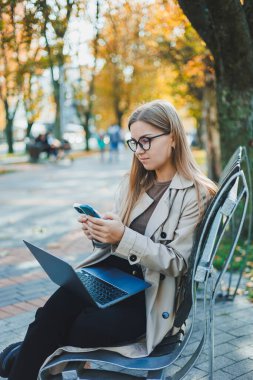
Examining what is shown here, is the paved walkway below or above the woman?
below

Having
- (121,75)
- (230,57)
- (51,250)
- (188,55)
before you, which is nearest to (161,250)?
(230,57)

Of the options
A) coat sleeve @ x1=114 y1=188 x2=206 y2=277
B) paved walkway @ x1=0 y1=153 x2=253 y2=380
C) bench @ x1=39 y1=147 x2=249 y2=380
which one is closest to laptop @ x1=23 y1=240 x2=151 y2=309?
coat sleeve @ x1=114 y1=188 x2=206 y2=277

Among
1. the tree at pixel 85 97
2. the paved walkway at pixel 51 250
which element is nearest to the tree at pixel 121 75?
the tree at pixel 85 97

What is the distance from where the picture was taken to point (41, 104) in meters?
36.4

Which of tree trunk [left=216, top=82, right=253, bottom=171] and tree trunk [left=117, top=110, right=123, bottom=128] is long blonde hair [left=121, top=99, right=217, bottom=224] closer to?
tree trunk [left=216, top=82, right=253, bottom=171]

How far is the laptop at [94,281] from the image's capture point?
2604 mm

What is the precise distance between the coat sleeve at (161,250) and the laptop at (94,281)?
0.47 feet

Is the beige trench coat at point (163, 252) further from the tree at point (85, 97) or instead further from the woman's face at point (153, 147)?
the tree at point (85, 97)

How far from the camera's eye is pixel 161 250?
8.98 ft

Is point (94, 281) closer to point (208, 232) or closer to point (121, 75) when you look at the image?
point (208, 232)

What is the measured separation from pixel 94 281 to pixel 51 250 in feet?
14.1

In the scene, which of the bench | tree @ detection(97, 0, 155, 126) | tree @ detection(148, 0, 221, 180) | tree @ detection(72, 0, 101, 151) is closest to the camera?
the bench

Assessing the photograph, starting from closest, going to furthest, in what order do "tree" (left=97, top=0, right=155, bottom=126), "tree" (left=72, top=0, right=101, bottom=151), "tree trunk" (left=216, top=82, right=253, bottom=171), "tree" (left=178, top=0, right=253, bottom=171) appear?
"tree" (left=178, top=0, right=253, bottom=171)
"tree trunk" (left=216, top=82, right=253, bottom=171)
"tree" (left=97, top=0, right=155, bottom=126)
"tree" (left=72, top=0, right=101, bottom=151)

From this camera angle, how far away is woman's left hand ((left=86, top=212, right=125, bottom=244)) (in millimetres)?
2703
